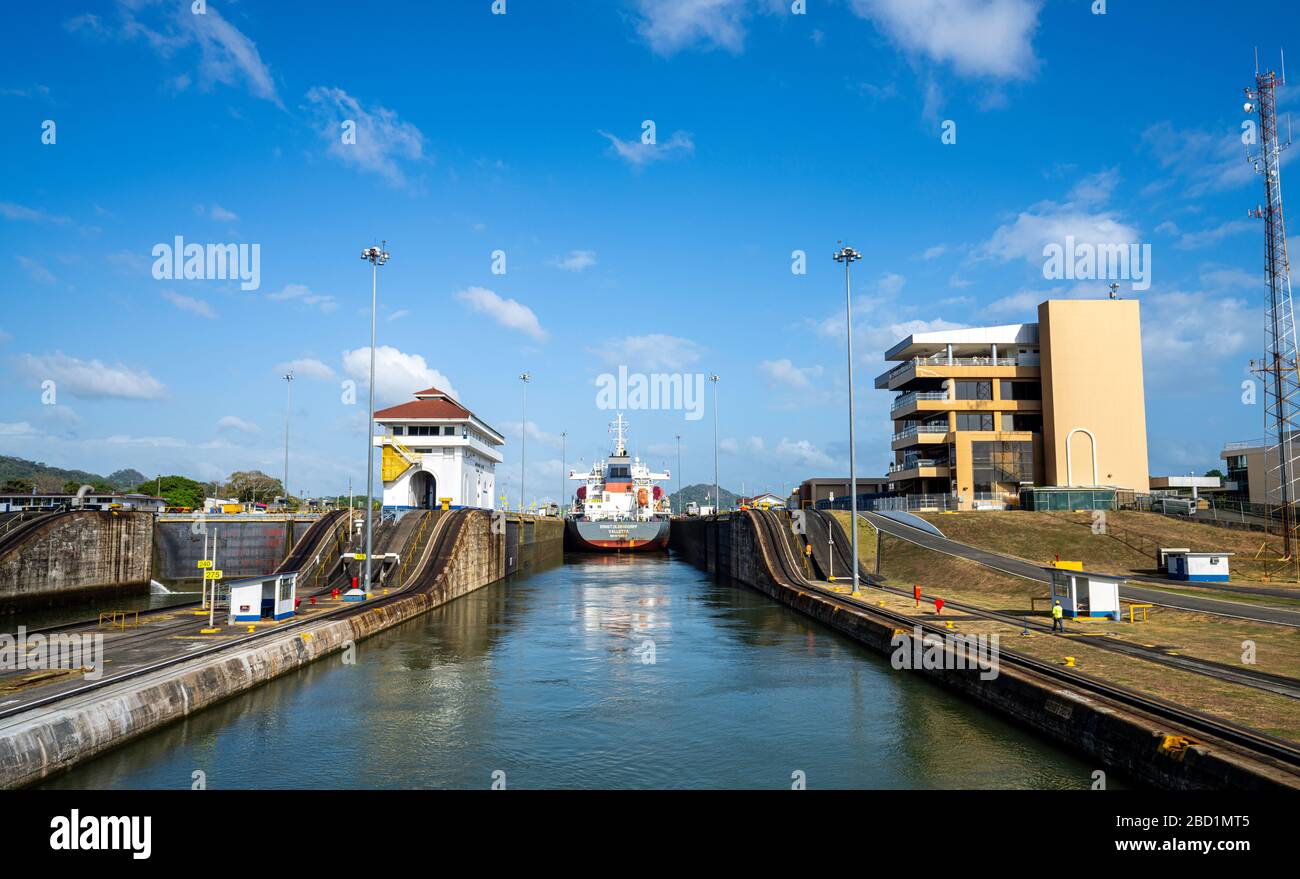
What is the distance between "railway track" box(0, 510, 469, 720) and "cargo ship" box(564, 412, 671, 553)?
4091 centimetres

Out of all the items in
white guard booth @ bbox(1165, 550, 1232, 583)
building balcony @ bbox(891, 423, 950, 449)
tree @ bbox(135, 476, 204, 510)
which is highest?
building balcony @ bbox(891, 423, 950, 449)

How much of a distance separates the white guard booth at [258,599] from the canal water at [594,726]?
3.61 metres

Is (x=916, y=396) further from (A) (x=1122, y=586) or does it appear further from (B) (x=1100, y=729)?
(B) (x=1100, y=729)

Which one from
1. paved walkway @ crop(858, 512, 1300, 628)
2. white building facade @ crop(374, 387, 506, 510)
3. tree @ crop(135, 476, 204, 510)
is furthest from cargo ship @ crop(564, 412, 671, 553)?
tree @ crop(135, 476, 204, 510)

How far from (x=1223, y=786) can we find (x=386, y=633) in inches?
1209

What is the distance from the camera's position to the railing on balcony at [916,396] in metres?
69.3

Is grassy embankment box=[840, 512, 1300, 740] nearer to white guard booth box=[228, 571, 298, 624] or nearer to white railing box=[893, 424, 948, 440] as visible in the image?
white railing box=[893, 424, 948, 440]

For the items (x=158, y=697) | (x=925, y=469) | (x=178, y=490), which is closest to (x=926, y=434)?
(x=925, y=469)

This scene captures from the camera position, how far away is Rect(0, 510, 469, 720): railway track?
55.7ft

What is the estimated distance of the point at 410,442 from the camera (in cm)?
6475

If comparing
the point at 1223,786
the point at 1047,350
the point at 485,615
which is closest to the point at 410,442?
the point at 485,615

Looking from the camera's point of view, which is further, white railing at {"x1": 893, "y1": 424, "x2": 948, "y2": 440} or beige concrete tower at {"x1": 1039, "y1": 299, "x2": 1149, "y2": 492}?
white railing at {"x1": 893, "y1": 424, "x2": 948, "y2": 440}

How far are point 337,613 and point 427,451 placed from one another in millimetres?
35021
